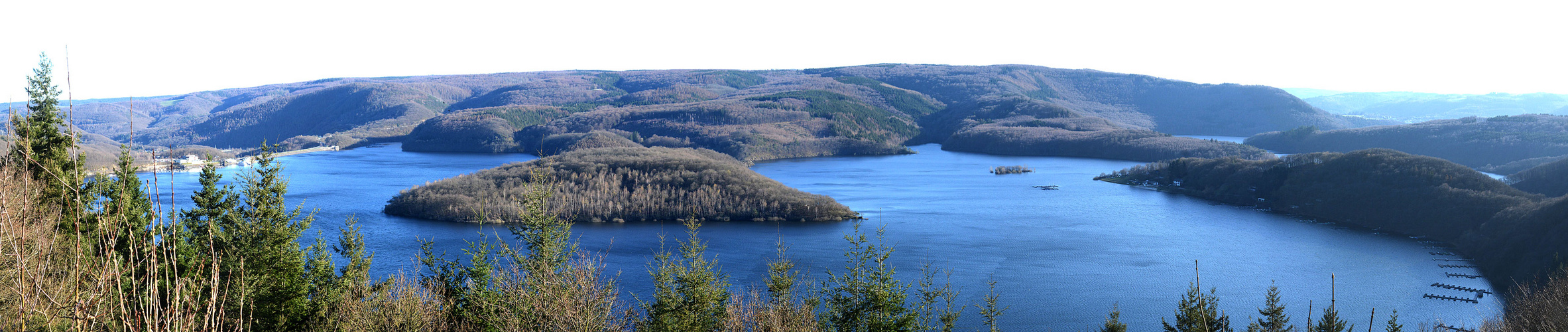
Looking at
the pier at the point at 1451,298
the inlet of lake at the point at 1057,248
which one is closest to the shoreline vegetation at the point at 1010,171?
the inlet of lake at the point at 1057,248

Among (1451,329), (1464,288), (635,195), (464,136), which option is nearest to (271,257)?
(1451,329)

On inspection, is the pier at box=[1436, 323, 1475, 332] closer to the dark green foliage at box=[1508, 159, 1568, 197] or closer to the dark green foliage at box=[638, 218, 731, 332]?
the dark green foliage at box=[638, 218, 731, 332]

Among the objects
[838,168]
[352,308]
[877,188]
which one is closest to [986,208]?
[877,188]

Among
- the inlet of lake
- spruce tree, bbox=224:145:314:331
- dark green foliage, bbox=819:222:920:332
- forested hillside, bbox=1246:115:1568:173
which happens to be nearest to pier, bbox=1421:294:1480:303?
the inlet of lake

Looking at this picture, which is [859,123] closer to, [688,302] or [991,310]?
[991,310]

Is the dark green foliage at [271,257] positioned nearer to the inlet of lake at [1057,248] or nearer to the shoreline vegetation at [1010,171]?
the inlet of lake at [1057,248]


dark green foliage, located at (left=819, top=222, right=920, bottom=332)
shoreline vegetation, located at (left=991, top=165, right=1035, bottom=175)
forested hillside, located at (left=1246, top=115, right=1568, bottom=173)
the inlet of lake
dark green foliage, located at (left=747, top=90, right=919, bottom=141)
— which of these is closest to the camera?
dark green foliage, located at (left=819, top=222, right=920, bottom=332)

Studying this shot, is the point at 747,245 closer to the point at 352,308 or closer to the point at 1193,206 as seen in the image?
the point at 352,308
